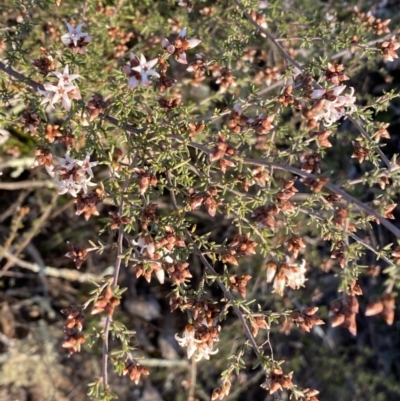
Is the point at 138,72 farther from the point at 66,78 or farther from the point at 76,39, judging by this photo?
the point at 76,39

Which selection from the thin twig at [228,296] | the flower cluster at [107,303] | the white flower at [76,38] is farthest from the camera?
the white flower at [76,38]

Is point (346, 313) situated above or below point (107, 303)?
above

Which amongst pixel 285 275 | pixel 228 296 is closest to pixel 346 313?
pixel 285 275

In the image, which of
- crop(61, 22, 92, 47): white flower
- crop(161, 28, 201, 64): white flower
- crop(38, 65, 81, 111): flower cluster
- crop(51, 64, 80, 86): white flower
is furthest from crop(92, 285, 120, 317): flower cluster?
crop(61, 22, 92, 47): white flower

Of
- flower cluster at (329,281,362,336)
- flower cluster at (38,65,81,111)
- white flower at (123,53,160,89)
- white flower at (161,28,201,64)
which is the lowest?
flower cluster at (329,281,362,336)

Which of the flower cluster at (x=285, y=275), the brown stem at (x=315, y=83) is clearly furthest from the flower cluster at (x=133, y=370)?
the brown stem at (x=315, y=83)

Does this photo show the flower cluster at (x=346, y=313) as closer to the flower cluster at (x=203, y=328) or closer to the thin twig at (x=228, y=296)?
the thin twig at (x=228, y=296)

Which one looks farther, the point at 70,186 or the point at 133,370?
the point at 70,186

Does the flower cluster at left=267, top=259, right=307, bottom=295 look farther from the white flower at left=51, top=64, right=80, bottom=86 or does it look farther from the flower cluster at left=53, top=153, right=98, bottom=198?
the white flower at left=51, top=64, right=80, bottom=86
